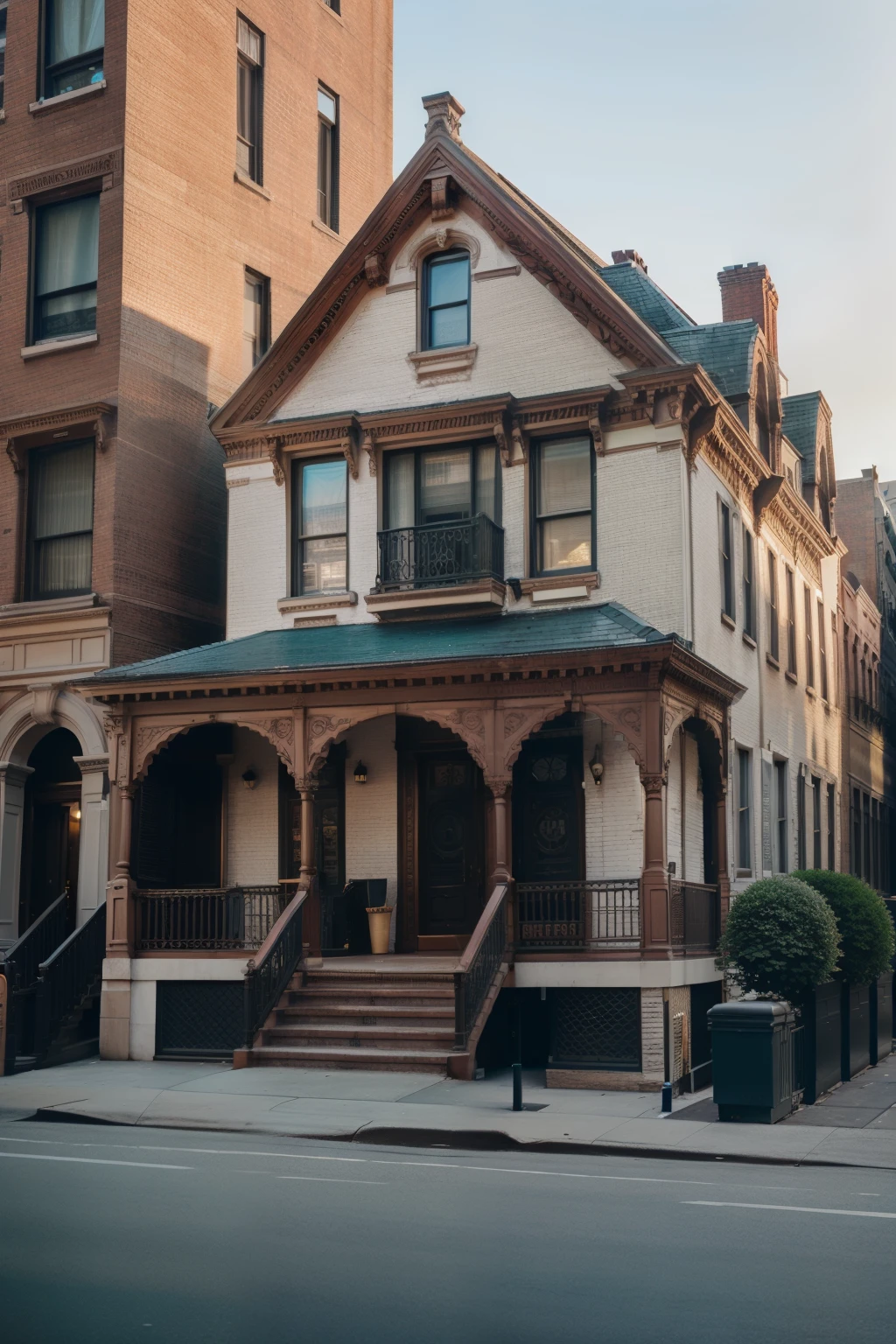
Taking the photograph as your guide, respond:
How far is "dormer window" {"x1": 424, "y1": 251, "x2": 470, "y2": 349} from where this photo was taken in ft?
75.6

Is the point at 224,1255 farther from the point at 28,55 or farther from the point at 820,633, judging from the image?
the point at 820,633

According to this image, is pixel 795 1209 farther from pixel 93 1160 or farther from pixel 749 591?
pixel 749 591

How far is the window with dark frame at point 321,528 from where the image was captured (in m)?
22.9

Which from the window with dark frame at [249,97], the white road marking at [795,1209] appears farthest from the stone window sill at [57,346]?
the white road marking at [795,1209]

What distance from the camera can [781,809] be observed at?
1094 inches

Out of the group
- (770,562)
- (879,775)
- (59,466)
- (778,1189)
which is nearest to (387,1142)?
(778,1189)

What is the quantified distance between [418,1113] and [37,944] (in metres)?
8.92

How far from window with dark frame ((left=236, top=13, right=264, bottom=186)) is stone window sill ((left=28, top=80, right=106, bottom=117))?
332 cm

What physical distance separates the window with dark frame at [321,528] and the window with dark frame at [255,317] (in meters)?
4.38

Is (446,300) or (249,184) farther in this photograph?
(249,184)

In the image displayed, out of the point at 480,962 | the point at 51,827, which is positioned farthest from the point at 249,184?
the point at 480,962

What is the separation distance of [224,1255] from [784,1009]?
8850 mm

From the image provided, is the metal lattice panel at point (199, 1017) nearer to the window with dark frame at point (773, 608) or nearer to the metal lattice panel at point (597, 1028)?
the metal lattice panel at point (597, 1028)

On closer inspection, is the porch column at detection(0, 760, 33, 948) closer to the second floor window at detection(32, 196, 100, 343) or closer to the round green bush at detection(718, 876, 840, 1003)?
the second floor window at detection(32, 196, 100, 343)
